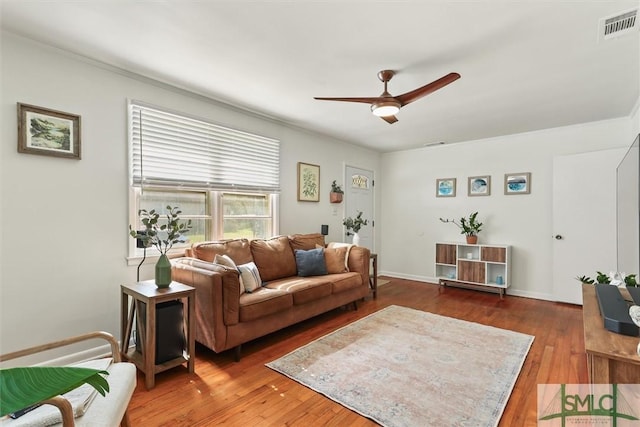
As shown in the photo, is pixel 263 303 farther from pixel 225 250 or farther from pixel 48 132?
pixel 48 132

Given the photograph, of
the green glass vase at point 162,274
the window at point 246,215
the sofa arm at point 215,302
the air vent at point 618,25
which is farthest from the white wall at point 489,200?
the green glass vase at point 162,274

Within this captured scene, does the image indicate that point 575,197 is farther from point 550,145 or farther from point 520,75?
point 520,75

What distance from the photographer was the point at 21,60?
2205 millimetres

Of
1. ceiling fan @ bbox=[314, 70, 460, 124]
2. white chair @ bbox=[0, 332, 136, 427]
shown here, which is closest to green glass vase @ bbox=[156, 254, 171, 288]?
white chair @ bbox=[0, 332, 136, 427]

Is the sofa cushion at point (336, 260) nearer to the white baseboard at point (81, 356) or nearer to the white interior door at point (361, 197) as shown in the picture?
the white interior door at point (361, 197)

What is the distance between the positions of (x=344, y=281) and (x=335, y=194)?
179 cm

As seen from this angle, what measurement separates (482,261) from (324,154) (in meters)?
2.99

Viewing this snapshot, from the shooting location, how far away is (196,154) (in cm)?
324

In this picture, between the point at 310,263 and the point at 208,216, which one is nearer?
the point at 208,216

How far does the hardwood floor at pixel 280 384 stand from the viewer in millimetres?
1835

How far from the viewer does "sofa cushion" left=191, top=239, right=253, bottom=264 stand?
3000mm

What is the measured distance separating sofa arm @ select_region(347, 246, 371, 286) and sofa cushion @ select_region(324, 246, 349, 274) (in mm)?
108

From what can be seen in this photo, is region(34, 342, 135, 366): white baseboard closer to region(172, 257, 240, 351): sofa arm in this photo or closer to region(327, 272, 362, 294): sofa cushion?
region(172, 257, 240, 351): sofa arm

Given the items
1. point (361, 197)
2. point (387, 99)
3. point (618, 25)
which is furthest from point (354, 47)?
point (361, 197)
